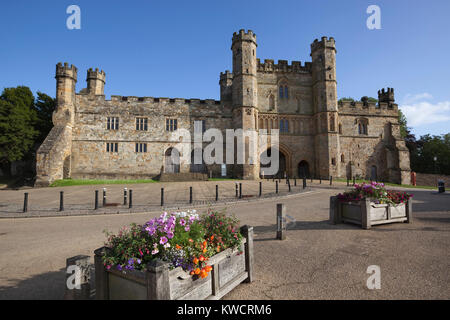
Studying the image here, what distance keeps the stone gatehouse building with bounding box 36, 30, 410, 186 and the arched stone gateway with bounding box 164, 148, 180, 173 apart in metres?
0.12

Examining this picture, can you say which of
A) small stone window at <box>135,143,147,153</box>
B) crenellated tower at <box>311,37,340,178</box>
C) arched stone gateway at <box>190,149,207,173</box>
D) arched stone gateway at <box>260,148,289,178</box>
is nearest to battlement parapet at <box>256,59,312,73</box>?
crenellated tower at <box>311,37,340,178</box>

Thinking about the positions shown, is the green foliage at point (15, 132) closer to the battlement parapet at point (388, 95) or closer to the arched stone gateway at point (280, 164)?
the arched stone gateway at point (280, 164)

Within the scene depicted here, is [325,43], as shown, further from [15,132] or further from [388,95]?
[15,132]

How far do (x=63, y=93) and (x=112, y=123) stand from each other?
5.37 metres

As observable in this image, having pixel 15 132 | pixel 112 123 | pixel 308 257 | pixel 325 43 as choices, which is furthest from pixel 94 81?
pixel 308 257

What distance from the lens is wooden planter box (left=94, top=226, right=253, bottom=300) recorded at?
212 cm

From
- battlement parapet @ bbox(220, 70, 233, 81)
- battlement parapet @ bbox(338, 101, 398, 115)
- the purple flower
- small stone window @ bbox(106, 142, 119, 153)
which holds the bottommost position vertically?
the purple flower

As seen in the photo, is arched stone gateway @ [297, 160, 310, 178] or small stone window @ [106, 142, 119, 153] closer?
small stone window @ [106, 142, 119, 153]

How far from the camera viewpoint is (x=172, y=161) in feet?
85.1

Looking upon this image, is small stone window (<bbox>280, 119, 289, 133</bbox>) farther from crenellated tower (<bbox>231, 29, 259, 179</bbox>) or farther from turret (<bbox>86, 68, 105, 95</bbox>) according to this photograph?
turret (<bbox>86, 68, 105, 95</bbox>)

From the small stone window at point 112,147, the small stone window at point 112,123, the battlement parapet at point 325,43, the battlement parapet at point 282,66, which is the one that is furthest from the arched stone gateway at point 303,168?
the small stone window at point 112,123
